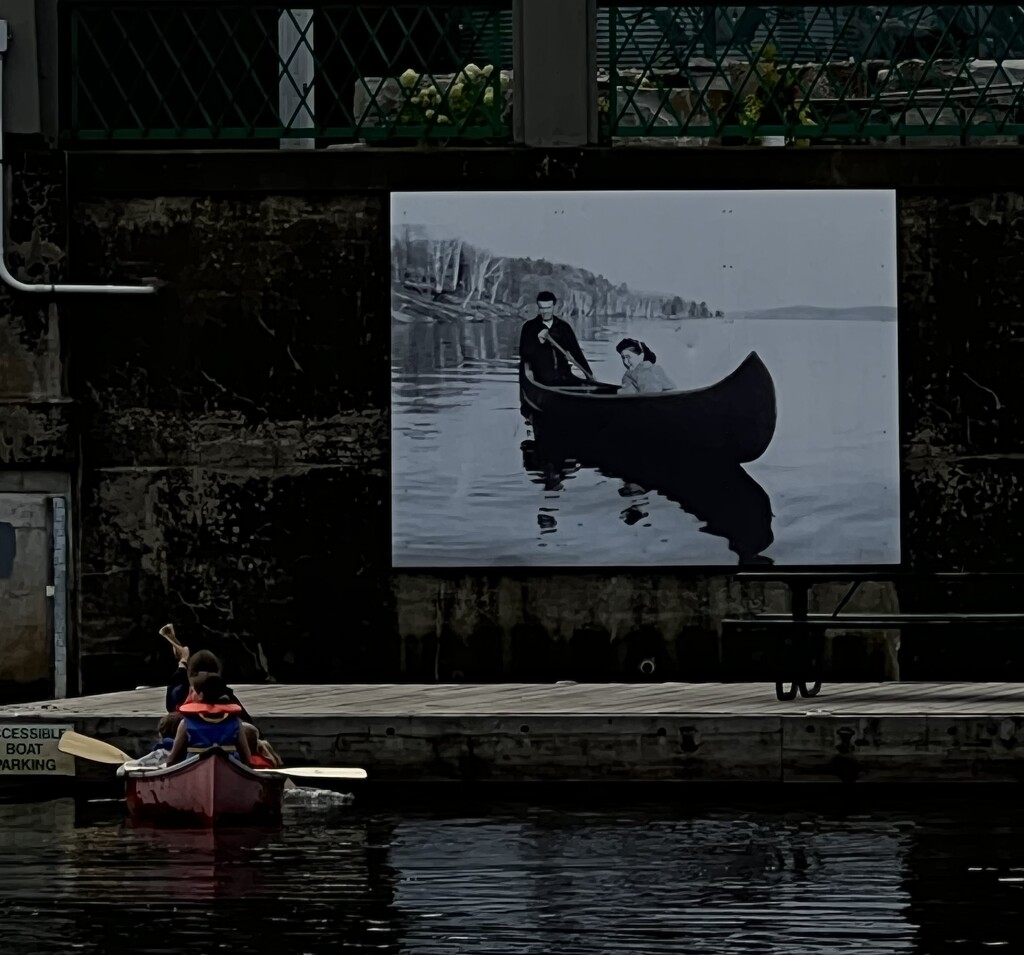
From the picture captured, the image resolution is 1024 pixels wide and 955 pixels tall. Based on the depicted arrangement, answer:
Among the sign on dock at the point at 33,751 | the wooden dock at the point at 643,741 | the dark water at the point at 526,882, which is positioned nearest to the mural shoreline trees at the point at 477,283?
the wooden dock at the point at 643,741

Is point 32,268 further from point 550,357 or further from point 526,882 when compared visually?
point 526,882

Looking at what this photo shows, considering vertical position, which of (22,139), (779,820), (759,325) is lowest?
(779,820)

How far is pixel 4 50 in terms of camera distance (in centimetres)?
1855

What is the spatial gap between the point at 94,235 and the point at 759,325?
15.7 ft

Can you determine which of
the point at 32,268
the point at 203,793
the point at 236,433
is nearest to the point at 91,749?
the point at 203,793

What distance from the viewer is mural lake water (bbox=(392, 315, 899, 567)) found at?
18.5 m

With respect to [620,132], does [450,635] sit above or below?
below

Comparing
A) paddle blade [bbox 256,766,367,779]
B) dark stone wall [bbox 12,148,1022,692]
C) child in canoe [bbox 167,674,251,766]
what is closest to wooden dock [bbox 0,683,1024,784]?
paddle blade [bbox 256,766,367,779]

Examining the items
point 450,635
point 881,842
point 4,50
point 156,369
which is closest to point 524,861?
point 881,842

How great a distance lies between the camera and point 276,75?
1897 centimetres

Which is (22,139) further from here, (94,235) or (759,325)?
(759,325)

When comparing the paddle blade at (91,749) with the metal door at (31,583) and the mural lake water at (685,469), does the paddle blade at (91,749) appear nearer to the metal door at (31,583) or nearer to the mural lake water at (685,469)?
the metal door at (31,583)

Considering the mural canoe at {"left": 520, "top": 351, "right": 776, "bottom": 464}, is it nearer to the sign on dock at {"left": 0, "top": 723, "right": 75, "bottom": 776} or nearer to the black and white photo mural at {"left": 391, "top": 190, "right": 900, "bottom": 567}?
the black and white photo mural at {"left": 391, "top": 190, "right": 900, "bottom": 567}

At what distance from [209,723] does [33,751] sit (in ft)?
7.49
